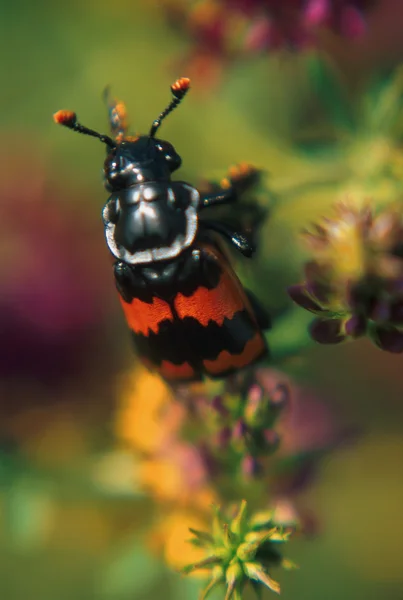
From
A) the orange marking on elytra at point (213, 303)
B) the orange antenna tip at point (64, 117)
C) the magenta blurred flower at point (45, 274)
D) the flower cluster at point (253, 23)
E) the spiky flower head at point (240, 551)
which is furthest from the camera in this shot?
the magenta blurred flower at point (45, 274)

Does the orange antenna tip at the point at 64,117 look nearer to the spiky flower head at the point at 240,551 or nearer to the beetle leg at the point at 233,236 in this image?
the beetle leg at the point at 233,236

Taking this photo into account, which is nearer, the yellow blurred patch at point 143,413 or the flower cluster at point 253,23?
the flower cluster at point 253,23

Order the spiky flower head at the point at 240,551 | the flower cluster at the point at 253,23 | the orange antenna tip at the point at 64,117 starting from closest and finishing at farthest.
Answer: the spiky flower head at the point at 240,551 < the orange antenna tip at the point at 64,117 < the flower cluster at the point at 253,23

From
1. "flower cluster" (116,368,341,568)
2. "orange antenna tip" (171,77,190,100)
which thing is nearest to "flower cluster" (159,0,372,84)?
"orange antenna tip" (171,77,190,100)

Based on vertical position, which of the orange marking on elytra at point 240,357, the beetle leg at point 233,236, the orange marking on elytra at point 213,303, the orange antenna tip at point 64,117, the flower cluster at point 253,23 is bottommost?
the orange marking on elytra at point 240,357

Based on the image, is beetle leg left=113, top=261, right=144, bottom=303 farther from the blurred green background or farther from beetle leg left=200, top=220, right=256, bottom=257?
the blurred green background

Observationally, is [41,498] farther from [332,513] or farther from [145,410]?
[332,513]

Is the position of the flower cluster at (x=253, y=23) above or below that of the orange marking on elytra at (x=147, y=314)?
above

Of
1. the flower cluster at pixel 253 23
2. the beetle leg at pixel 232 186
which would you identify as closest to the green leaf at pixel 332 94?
the flower cluster at pixel 253 23

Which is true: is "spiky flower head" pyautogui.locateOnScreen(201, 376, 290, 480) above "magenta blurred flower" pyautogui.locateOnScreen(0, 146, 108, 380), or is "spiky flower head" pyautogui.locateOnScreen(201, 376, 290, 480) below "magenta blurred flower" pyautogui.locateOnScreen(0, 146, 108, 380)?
below

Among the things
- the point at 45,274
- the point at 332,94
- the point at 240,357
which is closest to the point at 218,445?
the point at 240,357
